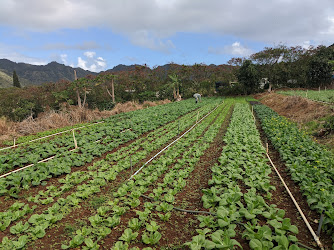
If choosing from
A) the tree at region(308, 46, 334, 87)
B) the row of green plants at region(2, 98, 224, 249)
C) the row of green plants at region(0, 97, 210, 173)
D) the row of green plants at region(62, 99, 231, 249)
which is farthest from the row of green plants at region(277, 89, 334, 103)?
the row of green plants at region(2, 98, 224, 249)

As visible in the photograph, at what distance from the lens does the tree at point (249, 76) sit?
33.4 meters

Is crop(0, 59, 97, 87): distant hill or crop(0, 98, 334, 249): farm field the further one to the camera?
crop(0, 59, 97, 87): distant hill

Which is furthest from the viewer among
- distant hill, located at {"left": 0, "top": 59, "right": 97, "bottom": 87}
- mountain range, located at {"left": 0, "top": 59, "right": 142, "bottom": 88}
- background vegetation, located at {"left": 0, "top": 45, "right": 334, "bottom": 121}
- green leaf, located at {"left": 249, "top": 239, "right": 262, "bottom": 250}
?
distant hill, located at {"left": 0, "top": 59, "right": 97, "bottom": 87}

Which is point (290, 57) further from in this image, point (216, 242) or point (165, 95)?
point (216, 242)

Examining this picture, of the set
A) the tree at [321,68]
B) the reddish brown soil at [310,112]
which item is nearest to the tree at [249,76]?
the tree at [321,68]

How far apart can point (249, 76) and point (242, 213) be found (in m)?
34.5

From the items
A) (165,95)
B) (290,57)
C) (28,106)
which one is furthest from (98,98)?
(290,57)

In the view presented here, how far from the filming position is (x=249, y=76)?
34.0m

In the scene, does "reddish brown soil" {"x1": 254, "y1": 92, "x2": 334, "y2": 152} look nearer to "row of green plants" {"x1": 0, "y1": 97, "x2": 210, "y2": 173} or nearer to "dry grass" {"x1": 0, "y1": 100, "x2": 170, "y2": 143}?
"row of green plants" {"x1": 0, "y1": 97, "x2": 210, "y2": 173}

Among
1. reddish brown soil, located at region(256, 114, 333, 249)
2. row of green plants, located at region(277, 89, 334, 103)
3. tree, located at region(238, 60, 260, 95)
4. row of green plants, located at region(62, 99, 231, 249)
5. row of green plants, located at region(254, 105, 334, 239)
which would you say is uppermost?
tree, located at region(238, 60, 260, 95)

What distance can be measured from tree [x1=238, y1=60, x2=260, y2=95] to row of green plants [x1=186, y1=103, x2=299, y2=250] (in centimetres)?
3041

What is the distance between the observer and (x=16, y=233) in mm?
3455

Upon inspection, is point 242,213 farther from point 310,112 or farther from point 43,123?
point 43,123

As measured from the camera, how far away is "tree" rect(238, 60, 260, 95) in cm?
3338
